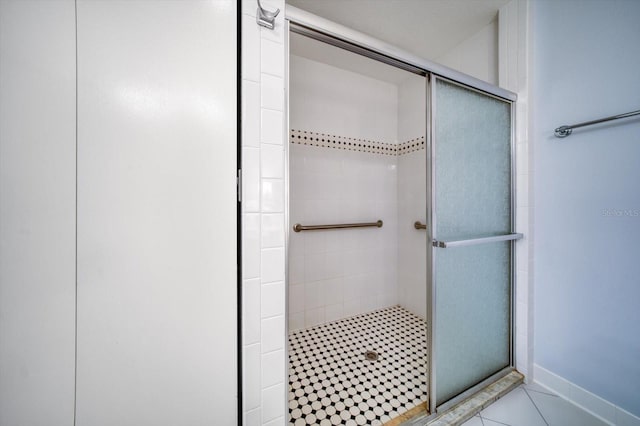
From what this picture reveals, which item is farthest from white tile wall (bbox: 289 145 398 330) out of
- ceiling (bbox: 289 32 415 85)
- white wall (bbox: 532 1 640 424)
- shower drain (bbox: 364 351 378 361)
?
white wall (bbox: 532 1 640 424)

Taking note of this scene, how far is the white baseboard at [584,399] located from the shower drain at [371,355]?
2.82ft

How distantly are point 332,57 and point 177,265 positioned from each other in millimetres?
1887

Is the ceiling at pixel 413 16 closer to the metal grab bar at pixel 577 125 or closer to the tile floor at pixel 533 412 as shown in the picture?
the metal grab bar at pixel 577 125

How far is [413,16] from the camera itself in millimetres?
1426

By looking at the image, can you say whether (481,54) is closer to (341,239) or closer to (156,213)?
(341,239)

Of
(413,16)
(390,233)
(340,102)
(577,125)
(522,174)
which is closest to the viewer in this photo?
(577,125)

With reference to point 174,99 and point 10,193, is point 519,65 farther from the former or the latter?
point 10,193

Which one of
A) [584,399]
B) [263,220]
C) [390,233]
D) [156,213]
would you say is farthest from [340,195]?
[584,399]

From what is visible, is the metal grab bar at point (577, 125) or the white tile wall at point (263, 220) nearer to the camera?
the white tile wall at point (263, 220)

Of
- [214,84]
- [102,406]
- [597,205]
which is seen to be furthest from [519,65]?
[102,406]

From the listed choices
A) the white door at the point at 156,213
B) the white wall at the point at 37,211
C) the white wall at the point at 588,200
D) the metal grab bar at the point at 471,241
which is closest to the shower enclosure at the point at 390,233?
the metal grab bar at the point at 471,241

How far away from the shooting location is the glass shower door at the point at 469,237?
1.07 meters

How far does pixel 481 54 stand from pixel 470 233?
1285 millimetres

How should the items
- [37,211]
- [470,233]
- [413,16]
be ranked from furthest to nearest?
[413,16]
[470,233]
[37,211]
